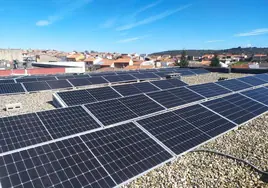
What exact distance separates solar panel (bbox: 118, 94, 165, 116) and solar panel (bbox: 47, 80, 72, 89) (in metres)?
12.8

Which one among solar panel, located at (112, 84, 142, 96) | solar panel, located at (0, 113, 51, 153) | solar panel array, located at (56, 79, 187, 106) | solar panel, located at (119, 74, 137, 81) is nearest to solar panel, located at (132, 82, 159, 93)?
solar panel array, located at (56, 79, 187, 106)

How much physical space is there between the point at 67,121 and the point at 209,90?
1252 centimetres

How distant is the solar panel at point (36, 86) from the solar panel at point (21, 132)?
13990mm

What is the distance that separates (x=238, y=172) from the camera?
314 inches

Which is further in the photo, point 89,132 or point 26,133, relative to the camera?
point 89,132

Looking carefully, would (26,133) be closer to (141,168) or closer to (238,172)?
(141,168)

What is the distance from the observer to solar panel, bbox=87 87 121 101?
1597 centimetres

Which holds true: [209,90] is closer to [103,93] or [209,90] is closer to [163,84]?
[163,84]

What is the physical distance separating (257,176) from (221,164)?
3.98ft

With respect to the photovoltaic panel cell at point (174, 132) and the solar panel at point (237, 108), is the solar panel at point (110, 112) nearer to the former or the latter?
the photovoltaic panel cell at point (174, 132)

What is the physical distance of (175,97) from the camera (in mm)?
14672

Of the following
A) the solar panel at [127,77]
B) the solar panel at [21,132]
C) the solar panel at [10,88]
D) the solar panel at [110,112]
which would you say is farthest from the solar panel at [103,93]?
the solar panel at [127,77]

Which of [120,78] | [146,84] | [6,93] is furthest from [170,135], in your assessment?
[120,78]

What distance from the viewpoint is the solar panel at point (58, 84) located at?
76.6ft
